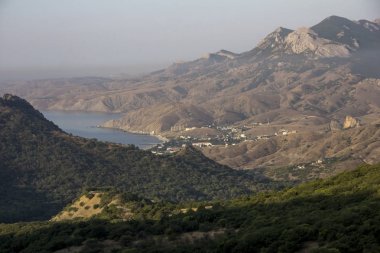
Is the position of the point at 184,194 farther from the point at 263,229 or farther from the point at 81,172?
the point at 263,229

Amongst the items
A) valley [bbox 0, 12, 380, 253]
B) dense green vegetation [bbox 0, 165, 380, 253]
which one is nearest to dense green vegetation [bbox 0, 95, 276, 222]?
valley [bbox 0, 12, 380, 253]

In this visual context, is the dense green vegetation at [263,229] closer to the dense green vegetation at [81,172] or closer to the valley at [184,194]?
the valley at [184,194]

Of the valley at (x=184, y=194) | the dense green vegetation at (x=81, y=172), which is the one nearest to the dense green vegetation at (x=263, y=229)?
the valley at (x=184, y=194)

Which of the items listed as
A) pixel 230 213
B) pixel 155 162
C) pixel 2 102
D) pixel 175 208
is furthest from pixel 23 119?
pixel 230 213

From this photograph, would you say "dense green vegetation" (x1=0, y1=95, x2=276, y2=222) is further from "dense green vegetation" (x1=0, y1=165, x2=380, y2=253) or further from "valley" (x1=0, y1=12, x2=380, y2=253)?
"dense green vegetation" (x1=0, y1=165, x2=380, y2=253)

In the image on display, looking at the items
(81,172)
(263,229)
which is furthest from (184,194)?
(263,229)

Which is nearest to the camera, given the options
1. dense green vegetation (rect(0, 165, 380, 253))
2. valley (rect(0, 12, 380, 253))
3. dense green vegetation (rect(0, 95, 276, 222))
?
dense green vegetation (rect(0, 165, 380, 253))
